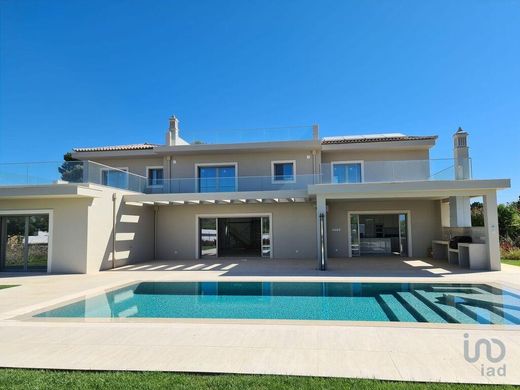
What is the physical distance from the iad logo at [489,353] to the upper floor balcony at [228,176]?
9428 mm

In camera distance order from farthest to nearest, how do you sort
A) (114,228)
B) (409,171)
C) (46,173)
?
(114,228), (409,171), (46,173)

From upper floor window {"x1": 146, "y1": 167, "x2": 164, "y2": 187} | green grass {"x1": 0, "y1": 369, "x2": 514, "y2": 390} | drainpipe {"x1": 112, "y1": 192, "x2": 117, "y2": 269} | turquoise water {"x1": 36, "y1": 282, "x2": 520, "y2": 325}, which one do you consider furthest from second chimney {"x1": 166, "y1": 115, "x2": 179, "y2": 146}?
green grass {"x1": 0, "y1": 369, "x2": 514, "y2": 390}

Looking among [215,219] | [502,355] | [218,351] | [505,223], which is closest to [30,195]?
[215,219]

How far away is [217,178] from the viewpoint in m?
19.1

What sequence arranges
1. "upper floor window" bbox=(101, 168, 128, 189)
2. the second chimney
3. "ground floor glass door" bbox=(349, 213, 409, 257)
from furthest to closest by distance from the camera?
the second chimney → "ground floor glass door" bbox=(349, 213, 409, 257) → "upper floor window" bbox=(101, 168, 128, 189)

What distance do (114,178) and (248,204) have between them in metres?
6.68

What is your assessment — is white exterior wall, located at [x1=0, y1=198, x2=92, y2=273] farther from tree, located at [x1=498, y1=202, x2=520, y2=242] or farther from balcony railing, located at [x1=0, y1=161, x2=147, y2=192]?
tree, located at [x1=498, y1=202, x2=520, y2=242]

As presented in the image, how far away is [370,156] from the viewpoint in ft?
64.3

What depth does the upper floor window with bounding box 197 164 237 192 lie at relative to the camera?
731 inches

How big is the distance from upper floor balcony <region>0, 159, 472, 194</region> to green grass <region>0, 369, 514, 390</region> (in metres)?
11.1

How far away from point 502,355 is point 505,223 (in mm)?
21695

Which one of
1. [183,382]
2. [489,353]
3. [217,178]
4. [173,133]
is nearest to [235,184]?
[217,178]

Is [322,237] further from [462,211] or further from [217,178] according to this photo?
[462,211]

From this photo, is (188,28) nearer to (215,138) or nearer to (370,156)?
(215,138)
